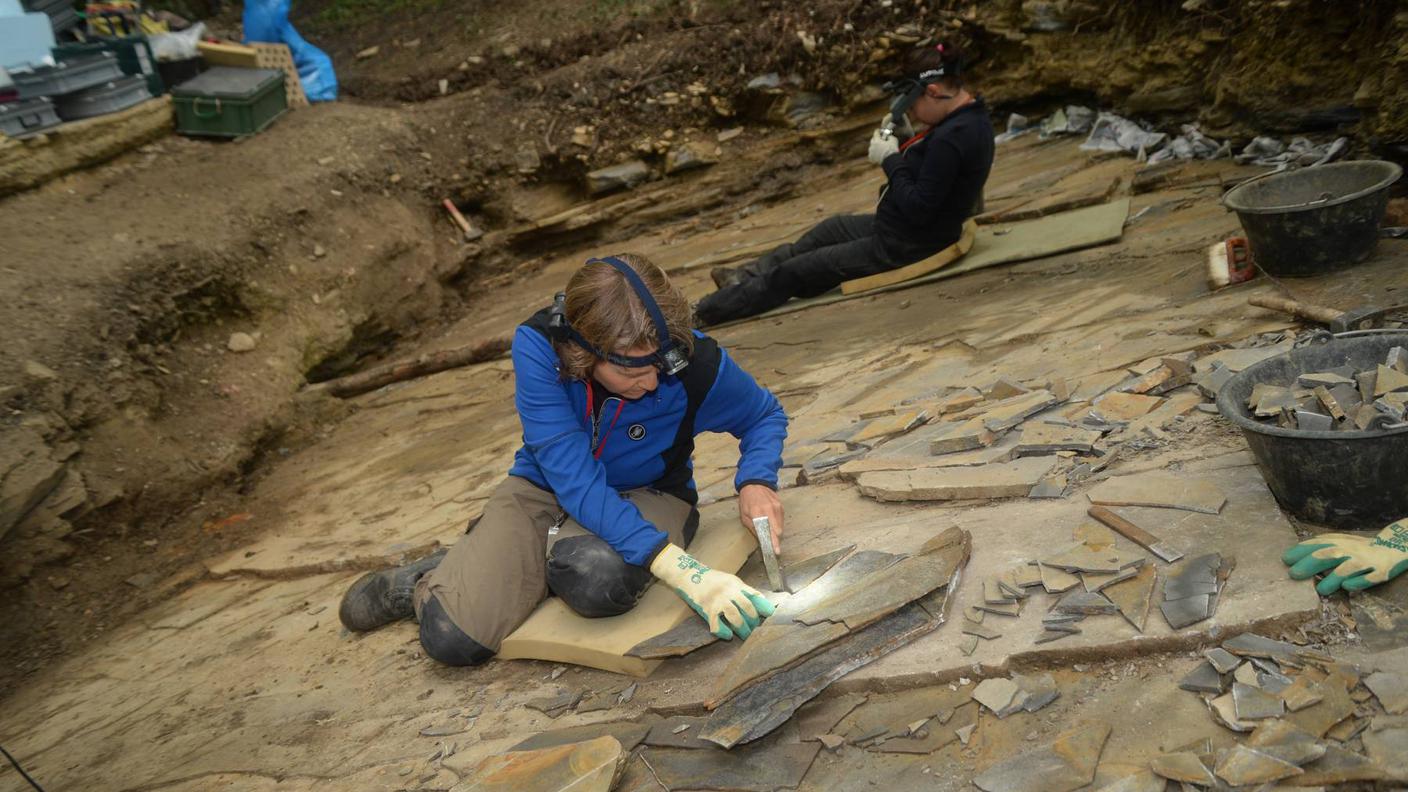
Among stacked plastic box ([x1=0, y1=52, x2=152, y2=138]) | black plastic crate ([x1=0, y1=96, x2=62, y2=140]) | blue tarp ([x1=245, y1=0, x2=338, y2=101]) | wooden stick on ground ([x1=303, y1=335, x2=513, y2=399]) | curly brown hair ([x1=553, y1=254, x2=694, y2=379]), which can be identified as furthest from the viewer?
blue tarp ([x1=245, y1=0, x2=338, y2=101])

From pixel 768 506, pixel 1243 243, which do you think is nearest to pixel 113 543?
pixel 768 506

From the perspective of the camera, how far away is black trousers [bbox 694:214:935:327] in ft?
18.1

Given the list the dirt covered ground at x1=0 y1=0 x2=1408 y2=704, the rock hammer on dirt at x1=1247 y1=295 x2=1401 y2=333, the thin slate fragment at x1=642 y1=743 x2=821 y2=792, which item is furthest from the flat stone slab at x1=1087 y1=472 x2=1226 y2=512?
the dirt covered ground at x1=0 y1=0 x2=1408 y2=704

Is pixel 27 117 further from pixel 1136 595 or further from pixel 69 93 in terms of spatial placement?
pixel 1136 595

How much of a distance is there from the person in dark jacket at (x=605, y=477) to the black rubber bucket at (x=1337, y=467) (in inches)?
49.8

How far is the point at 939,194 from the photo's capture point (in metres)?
5.11

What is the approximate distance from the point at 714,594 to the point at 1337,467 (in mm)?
1515

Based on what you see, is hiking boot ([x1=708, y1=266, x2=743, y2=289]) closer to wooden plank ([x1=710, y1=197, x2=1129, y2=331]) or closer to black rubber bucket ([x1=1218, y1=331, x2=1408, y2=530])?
wooden plank ([x1=710, y1=197, x2=1129, y2=331])

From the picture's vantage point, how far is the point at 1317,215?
373 cm

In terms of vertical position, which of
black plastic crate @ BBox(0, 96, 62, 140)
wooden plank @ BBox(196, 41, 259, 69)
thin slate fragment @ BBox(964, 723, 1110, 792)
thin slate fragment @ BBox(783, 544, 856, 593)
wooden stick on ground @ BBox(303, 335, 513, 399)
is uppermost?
wooden plank @ BBox(196, 41, 259, 69)

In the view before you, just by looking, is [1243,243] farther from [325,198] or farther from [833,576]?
[325,198]

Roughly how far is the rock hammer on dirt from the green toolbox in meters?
6.92

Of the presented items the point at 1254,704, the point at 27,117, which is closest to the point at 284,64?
the point at 27,117

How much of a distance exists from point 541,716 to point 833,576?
2.80 feet
